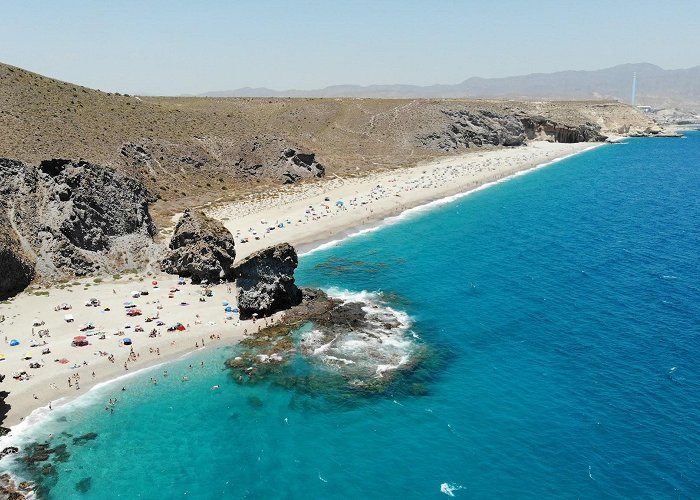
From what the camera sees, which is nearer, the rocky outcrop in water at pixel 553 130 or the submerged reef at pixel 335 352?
the submerged reef at pixel 335 352

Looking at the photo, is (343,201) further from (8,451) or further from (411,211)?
(8,451)

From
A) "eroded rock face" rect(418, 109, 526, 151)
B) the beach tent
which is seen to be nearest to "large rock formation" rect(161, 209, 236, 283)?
the beach tent

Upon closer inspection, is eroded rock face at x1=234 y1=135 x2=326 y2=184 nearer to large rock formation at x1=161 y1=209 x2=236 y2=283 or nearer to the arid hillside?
the arid hillside

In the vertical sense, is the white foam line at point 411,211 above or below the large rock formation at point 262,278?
below

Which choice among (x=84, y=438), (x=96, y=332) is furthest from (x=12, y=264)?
(x=84, y=438)

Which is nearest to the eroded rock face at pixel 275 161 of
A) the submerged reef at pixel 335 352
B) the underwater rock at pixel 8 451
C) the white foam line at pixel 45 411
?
the submerged reef at pixel 335 352

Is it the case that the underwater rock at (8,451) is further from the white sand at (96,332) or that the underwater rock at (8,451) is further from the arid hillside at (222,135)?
the arid hillside at (222,135)

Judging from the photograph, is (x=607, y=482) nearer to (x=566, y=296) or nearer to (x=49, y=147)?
(x=566, y=296)
